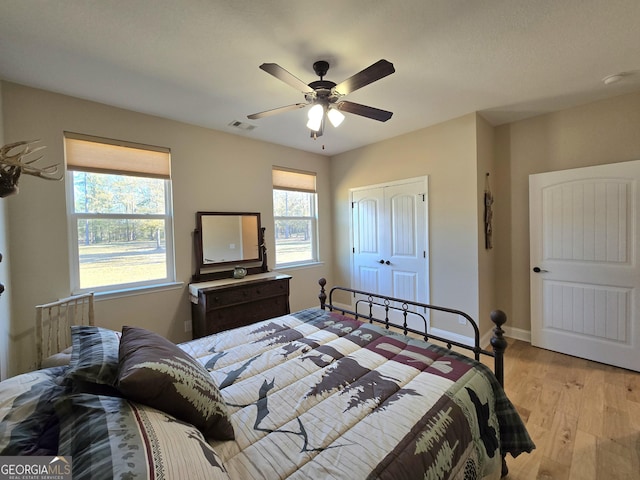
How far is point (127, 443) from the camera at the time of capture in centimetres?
69

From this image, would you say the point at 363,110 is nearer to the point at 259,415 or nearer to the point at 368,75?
the point at 368,75

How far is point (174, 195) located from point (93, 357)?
2.34 meters

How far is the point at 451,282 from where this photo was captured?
3.28 m

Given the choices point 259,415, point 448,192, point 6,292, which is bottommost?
point 259,415

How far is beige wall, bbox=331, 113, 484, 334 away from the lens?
3.08m

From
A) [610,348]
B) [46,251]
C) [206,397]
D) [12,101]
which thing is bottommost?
[610,348]

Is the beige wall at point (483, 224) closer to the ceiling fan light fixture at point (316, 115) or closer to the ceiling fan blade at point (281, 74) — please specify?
the ceiling fan light fixture at point (316, 115)

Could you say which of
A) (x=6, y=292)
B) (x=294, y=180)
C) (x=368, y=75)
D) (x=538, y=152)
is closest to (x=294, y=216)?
(x=294, y=180)

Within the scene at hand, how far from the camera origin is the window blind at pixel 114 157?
8.16 feet

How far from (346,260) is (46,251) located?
360 centimetres

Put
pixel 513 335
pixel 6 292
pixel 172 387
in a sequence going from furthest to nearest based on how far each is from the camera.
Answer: pixel 513 335, pixel 6 292, pixel 172 387

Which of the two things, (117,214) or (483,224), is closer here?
(117,214)

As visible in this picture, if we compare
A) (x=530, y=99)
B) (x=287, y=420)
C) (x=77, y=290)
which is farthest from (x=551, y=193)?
(x=77, y=290)

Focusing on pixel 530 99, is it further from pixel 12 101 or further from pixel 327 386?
pixel 12 101
